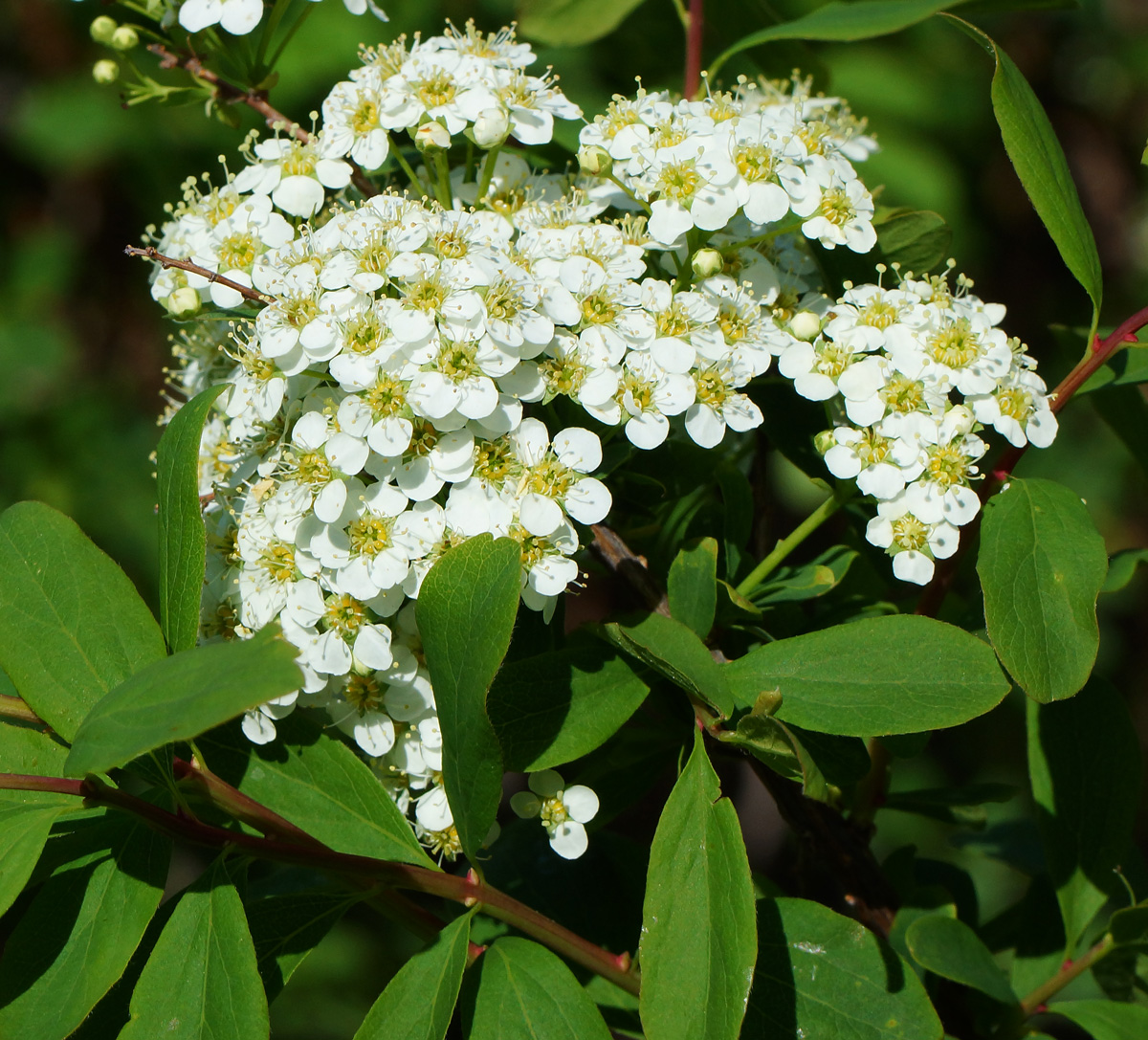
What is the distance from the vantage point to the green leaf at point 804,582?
3.79ft

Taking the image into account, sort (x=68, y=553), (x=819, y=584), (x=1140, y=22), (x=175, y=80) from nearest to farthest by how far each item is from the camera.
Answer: (x=68, y=553)
(x=819, y=584)
(x=175, y=80)
(x=1140, y=22)

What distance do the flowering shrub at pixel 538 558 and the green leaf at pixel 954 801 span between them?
0.50ft

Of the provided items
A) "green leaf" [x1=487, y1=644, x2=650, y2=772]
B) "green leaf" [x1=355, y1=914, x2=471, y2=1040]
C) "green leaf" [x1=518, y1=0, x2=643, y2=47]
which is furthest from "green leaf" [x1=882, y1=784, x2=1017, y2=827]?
"green leaf" [x1=518, y1=0, x2=643, y2=47]

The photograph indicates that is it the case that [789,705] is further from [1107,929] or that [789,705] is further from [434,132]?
[434,132]

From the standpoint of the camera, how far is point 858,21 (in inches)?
53.9

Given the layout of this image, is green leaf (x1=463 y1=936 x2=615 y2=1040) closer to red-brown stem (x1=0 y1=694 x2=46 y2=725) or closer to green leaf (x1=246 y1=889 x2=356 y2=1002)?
green leaf (x1=246 y1=889 x2=356 y2=1002)

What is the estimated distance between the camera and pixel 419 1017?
93 cm

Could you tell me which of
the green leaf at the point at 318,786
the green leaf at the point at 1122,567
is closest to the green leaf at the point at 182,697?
the green leaf at the point at 318,786

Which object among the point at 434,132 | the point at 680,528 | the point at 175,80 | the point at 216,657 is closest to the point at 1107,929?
the point at 680,528

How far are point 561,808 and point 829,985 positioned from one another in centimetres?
32

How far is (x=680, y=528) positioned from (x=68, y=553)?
2.09 ft

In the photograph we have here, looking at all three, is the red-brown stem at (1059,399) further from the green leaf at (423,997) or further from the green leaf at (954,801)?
the green leaf at (423,997)

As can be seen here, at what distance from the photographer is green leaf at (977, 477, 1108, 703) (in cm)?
101

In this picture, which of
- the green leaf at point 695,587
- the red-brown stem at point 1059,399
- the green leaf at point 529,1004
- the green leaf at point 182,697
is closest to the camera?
the green leaf at point 182,697
